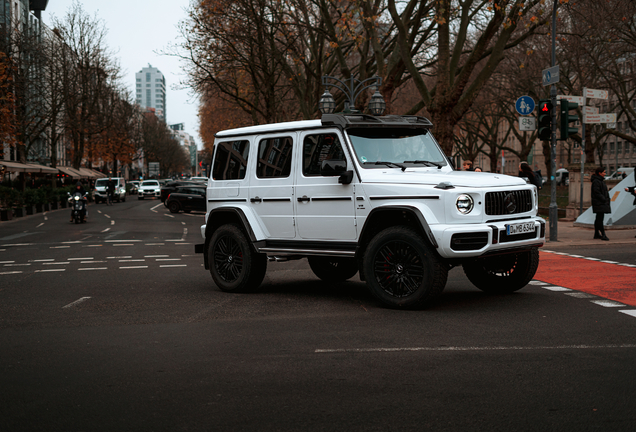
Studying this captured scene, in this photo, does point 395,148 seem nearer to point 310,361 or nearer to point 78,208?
point 310,361

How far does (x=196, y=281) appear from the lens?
11.1m

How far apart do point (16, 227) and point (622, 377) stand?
2767 centimetres

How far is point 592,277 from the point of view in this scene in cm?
1070

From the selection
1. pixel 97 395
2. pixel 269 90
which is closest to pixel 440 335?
pixel 97 395

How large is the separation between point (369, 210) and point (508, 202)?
4.93 feet

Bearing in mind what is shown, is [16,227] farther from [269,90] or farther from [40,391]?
[40,391]

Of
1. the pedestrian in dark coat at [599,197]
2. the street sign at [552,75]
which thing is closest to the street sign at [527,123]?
the street sign at [552,75]

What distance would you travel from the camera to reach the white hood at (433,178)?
7.67 meters

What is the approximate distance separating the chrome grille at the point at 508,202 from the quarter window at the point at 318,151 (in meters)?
1.79

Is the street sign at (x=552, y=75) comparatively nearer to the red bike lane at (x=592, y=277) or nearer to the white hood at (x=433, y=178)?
the red bike lane at (x=592, y=277)

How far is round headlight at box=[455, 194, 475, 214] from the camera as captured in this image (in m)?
7.46

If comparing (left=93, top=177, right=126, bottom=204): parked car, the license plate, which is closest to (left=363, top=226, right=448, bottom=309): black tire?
the license plate

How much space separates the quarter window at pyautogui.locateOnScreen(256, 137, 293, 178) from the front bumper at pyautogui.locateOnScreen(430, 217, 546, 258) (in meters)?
2.41

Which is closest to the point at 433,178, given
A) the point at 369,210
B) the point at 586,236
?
the point at 369,210
